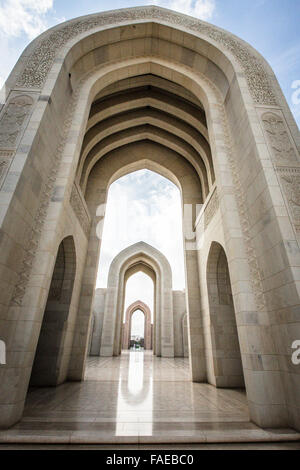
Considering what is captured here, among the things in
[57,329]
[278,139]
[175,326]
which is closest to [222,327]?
[57,329]

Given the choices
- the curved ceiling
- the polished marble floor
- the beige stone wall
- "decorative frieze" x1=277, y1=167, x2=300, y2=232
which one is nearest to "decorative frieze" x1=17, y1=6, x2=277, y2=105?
the curved ceiling

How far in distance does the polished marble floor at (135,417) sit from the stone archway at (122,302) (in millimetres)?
8308

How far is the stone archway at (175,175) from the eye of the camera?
2979 millimetres

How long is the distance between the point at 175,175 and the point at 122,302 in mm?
9383

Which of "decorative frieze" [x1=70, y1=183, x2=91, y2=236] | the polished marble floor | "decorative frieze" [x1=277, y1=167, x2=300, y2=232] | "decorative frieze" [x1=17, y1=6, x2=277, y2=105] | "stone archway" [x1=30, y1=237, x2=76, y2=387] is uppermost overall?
"decorative frieze" [x1=17, y1=6, x2=277, y2=105]

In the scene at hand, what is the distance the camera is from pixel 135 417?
2.89m

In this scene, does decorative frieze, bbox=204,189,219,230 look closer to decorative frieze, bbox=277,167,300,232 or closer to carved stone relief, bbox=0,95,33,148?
decorative frieze, bbox=277,167,300,232

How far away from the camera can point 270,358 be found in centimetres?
301

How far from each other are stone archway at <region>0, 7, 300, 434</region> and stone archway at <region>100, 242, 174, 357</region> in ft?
23.9

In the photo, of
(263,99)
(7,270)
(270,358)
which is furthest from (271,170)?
(7,270)

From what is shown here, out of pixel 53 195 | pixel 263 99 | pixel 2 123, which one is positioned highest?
pixel 263 99

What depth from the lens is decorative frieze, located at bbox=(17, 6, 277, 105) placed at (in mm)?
4688

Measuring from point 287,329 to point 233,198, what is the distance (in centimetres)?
233
